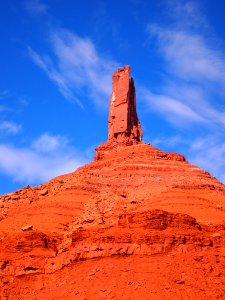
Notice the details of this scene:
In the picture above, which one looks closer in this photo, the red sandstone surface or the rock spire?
the red sandstone surface

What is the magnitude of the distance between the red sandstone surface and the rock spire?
2024cm

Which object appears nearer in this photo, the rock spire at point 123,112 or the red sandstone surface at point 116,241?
the red sandstone surface at point 116,241

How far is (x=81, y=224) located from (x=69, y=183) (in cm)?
1278

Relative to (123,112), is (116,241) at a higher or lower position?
lower

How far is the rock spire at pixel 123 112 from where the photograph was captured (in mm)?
78625

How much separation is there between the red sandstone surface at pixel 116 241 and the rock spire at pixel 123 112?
20243mm

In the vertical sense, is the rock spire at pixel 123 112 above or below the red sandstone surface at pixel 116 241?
above

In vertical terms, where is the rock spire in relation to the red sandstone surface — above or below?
above

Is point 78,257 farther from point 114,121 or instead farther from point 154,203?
point 114,121

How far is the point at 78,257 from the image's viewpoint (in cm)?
4191

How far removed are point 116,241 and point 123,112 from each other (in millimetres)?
41034

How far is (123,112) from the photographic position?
81.0 metres

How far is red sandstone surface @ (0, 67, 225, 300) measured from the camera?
126 feet

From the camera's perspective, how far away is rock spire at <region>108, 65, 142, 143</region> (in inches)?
3095
